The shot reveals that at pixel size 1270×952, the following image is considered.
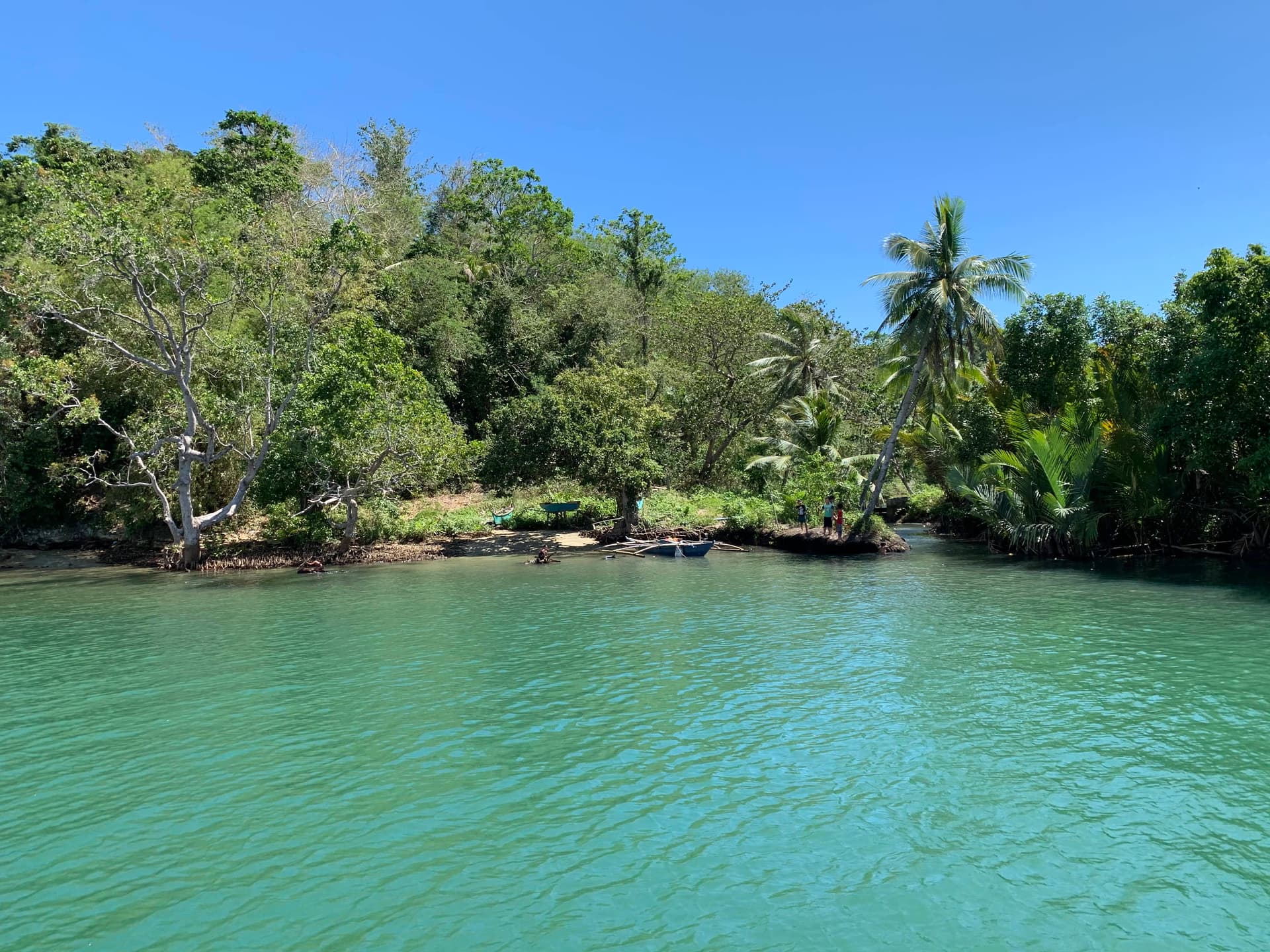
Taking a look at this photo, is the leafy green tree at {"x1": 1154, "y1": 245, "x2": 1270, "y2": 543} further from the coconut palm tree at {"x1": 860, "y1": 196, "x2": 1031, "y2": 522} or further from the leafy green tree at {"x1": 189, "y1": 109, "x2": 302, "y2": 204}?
the leafy green tree at {"x1": 189, "y1": 109, "x2": 302, "y2": 204}

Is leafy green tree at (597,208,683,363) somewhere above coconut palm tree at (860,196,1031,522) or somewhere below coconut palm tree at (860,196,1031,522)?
above

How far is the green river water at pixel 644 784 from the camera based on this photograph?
20.5 ft

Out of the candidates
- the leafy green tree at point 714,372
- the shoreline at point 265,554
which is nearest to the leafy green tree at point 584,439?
the shoreline at point 265,554

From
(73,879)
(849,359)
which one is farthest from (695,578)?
(849,359)

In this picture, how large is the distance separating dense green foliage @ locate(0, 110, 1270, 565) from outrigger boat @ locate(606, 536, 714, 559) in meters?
2.03

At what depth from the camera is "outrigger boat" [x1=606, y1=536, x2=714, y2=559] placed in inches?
1235

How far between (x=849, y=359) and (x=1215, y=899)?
4106 centimetres

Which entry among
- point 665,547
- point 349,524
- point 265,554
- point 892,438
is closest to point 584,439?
point 665,547

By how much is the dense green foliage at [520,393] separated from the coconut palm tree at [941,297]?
10 centimetres

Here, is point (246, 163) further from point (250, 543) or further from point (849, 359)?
point (849, 359)

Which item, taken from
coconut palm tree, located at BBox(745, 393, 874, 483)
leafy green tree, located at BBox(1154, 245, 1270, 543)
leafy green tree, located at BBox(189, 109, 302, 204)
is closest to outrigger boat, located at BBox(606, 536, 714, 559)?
coconut palm tree, located at BBox(745, 393, 874, 483)

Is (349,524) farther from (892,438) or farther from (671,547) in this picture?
(892,438)

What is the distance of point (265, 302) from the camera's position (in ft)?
102

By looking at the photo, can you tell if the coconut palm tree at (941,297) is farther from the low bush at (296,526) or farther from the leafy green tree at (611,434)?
the low bush at (296,526)
